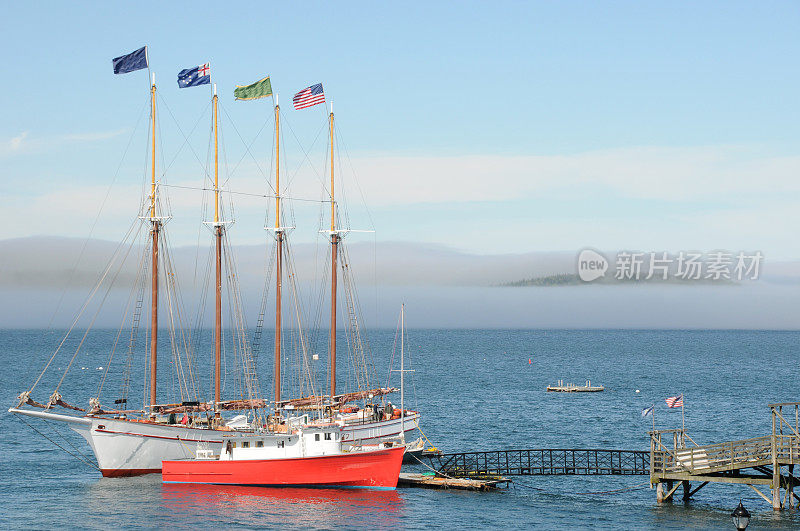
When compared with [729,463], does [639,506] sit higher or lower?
lower

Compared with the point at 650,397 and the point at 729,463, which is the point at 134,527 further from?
the point at 650,397

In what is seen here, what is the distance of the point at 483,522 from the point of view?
175 feet

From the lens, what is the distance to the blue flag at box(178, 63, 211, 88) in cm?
7088

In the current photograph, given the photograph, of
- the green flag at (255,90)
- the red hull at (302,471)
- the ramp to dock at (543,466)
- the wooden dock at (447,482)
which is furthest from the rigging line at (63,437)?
the green flag at (255,90)

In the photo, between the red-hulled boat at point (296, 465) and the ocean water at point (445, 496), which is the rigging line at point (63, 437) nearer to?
the ocean water at point (445, 496)

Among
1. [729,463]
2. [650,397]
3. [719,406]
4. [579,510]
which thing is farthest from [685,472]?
[650,397]

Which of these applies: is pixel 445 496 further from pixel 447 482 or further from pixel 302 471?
pixel 302 471

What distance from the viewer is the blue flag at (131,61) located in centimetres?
6669

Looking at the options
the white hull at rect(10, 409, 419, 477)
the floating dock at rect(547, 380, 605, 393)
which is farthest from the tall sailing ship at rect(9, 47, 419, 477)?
the floating dock at rect(547, 380, 605, 393)

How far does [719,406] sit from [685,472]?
225 feet

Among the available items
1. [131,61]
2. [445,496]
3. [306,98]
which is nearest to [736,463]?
[445,496]

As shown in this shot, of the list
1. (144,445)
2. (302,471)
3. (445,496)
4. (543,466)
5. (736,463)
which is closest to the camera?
(736,463)

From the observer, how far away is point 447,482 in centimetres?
6178

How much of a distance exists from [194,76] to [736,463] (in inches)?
1912
